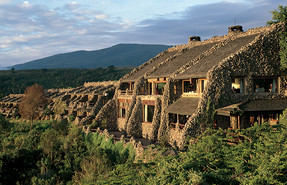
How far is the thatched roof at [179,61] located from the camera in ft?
113

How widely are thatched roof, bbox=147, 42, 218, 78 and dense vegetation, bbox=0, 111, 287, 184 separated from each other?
9.67m

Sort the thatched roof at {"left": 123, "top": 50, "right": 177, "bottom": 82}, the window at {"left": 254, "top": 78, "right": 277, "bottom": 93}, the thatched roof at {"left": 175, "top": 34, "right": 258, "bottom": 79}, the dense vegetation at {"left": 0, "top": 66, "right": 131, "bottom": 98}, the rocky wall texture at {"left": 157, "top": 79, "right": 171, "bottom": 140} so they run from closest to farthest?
the thatched roof at {"left": 175, "top": 34, "right": 258, "bottom": 79}
the window at {"left": 254, "top": 78, "right": 277, "bottom": 93}
the rocky wall texture at {"left": 157, "top": 79, "right": 171, "bottom": 140}
the thatched roof at {"left": 123, "top": 50, "right": 177, "bottom": 82}
the dense vegetation at {"left": 0, "top": 66, "right": 131, "bottom": 98}

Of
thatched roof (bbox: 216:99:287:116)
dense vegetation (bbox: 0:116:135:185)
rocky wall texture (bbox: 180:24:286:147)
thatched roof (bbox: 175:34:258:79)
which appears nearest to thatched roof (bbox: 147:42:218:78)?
thatched roof (bbox: 175:34:258:79)

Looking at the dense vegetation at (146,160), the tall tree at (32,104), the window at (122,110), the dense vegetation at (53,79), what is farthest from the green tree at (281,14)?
the dense vegetation at (53,79)

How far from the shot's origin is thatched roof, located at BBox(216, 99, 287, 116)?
24.9 meters

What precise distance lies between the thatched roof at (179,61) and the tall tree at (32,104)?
30.4 m

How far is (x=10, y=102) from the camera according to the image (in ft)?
247

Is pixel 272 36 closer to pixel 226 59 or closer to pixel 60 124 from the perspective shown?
pixel 226 59

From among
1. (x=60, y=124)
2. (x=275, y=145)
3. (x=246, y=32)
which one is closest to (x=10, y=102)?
(x=60, y=124)

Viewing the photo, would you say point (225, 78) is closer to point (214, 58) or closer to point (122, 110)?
point (214, 58)

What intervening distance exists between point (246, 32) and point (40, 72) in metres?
136

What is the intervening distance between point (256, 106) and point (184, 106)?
634 centimetres

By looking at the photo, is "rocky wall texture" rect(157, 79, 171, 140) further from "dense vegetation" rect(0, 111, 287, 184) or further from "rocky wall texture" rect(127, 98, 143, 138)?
"rocky wall texture" rect(127, 98, 143, 138)

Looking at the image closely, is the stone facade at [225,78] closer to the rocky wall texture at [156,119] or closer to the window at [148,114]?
the rocky wall texture at [156,119]
